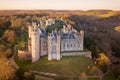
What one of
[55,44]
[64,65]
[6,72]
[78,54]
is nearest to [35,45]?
[55,44]

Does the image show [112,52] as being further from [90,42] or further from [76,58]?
[76,58]

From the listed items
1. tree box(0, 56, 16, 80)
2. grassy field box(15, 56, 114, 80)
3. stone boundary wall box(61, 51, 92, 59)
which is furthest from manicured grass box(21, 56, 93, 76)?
tree box(0, 56, 16, 80)

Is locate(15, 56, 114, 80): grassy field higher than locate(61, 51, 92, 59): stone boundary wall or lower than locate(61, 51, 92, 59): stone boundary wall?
lower

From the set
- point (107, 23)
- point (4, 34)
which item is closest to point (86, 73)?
point (4, 34)

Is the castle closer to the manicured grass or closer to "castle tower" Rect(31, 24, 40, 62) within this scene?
"castle tower" Rect(31, 24, 40, 62)

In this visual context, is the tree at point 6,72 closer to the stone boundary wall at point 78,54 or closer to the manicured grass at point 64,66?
the manicured grass at point 64,66

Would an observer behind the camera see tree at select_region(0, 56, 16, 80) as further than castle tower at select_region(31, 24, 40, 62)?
No
